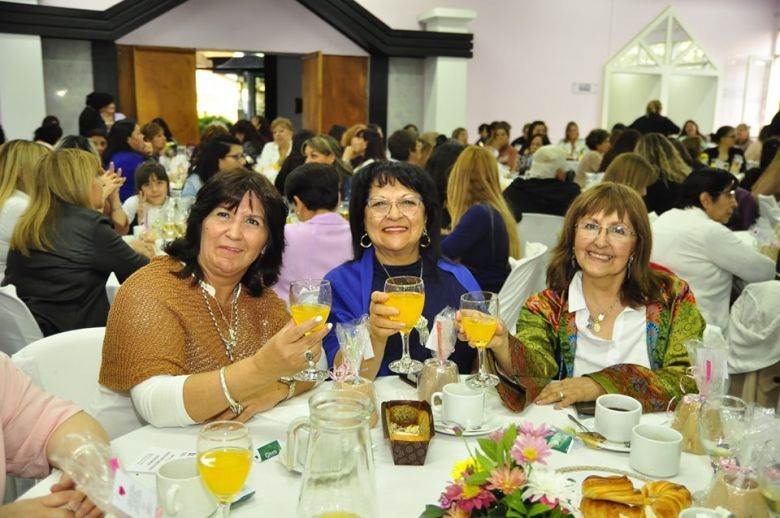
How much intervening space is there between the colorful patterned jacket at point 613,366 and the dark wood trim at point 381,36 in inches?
390

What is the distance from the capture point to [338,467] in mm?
1025

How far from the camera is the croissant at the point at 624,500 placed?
1.12 m

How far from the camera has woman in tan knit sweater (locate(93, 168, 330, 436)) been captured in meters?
1.71

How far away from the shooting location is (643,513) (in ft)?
3.64

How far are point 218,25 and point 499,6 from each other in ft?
17.6

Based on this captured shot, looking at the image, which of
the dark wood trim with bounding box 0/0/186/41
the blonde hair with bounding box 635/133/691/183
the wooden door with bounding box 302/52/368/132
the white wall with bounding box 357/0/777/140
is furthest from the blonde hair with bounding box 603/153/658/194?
the white wall with bounding box 357/0/777/140

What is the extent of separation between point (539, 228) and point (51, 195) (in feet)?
10.7

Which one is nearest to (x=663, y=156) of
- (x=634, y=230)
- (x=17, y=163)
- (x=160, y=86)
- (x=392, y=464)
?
(x=634, y=230)

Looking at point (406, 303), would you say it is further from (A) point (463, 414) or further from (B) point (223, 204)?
(B) point (223, 204)

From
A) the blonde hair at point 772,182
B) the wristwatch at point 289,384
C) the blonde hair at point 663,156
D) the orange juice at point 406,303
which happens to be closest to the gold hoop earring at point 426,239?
the orange juice at point 406,303

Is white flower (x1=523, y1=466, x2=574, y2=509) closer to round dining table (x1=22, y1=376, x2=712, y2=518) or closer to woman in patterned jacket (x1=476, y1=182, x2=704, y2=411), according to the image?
round dining table (x1=22, y1=376, x2=712, y2=518)

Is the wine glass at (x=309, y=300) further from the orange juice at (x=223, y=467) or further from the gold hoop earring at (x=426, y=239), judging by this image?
the gold hoop earring at (x=426, y=239)

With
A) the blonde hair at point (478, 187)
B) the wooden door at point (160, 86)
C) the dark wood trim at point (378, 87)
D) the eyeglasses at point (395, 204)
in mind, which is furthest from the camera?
the dark wood trim at point (378, 87)

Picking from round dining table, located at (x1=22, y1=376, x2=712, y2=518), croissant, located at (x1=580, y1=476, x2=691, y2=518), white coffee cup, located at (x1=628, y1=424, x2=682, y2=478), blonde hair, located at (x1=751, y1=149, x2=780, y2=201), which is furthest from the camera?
blonde hair, located at (x1=751, y1=149, x2=780, y2=201)
